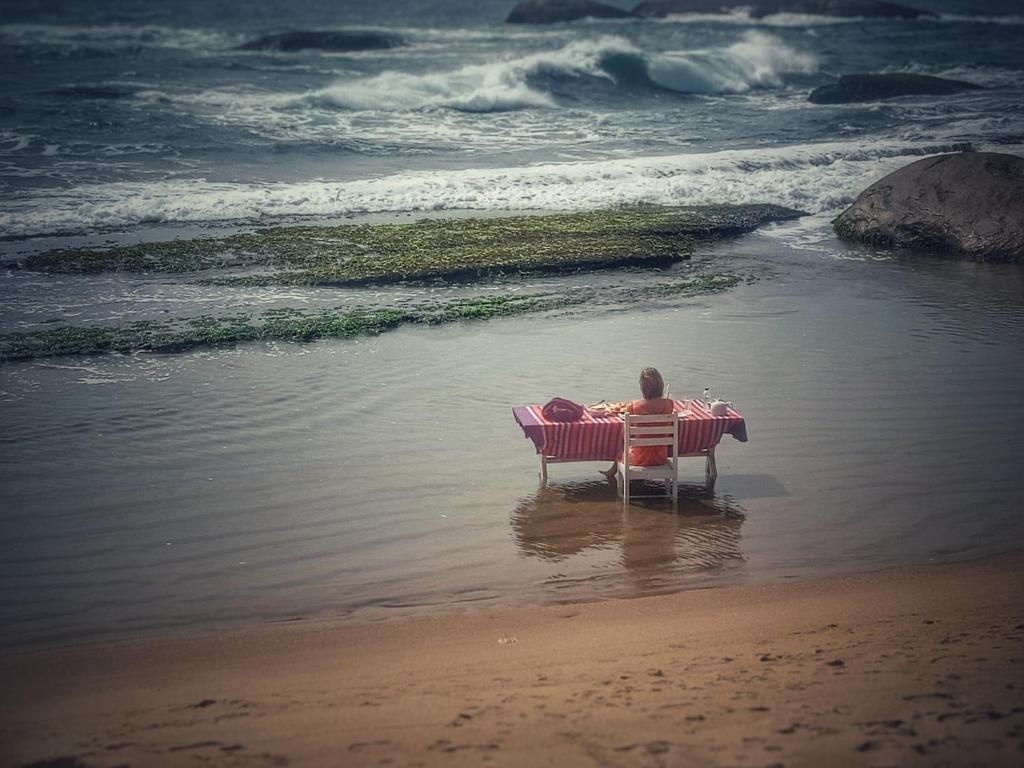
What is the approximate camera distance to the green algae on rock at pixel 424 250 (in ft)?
57.5

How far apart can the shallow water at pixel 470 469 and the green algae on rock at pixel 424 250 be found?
2593mm

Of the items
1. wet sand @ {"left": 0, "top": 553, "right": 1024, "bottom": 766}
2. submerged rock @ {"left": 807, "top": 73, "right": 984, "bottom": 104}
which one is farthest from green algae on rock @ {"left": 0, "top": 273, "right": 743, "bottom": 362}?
submerged rock @ {"left": 807, "top": 73, "right": 984, "bottom": 104}

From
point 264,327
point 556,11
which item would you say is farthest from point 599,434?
point 556,11

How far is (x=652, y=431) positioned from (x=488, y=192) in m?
15.3

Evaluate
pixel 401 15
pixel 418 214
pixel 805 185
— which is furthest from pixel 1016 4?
pixel 418 214

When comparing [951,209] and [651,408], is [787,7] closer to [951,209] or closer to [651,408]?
[951,209]

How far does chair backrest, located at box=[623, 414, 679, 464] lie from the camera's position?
975cm

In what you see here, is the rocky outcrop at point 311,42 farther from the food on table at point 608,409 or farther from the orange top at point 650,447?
the orange top at point 650,447

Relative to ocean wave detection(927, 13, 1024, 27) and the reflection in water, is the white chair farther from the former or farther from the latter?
ocean wave detection(927, 13, 1024, 27)

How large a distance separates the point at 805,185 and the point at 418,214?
8.27 m

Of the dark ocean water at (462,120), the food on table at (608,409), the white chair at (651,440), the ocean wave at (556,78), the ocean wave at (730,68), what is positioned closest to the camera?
the white chair at (651,440)

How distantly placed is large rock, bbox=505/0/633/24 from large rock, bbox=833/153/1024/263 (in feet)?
166

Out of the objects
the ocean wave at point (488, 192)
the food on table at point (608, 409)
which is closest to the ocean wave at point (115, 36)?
the ocean wave at point (488, 192)

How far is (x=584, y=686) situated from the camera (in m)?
6.49
